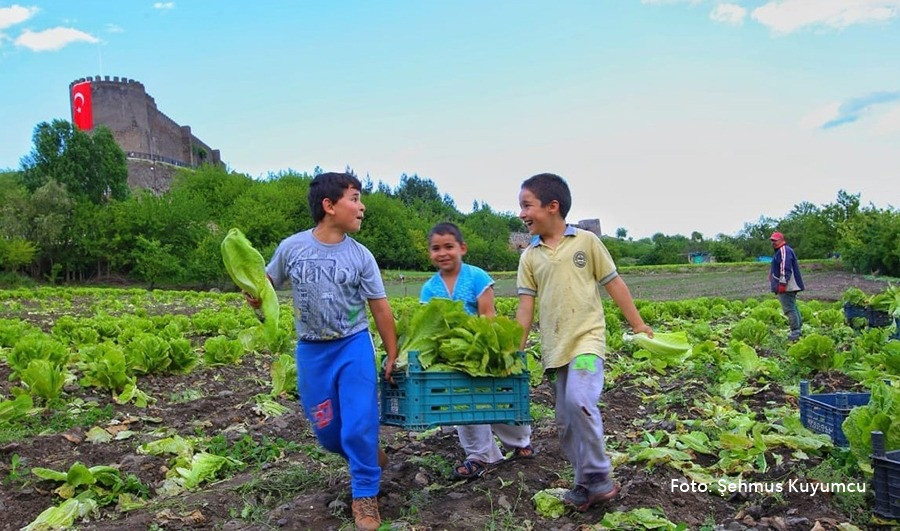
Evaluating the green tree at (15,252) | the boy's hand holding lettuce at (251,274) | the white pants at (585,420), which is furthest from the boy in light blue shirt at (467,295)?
the green tree at (15,252)

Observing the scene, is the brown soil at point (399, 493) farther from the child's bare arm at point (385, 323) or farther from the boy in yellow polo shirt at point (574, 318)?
the child's bare arm at point (385, 323)

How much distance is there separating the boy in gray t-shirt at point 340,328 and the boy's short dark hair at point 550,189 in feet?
3.47

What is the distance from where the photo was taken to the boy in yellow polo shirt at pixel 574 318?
3986mm

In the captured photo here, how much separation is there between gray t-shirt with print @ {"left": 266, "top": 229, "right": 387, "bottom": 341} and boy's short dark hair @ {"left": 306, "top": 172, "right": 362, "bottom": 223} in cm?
17

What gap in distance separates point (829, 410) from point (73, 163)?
197ft

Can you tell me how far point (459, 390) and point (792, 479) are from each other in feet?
7.40

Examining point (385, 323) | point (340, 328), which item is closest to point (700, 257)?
point (385, 323)

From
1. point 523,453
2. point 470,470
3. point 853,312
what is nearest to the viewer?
point 470,470

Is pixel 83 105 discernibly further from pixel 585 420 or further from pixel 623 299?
pixel 585 420

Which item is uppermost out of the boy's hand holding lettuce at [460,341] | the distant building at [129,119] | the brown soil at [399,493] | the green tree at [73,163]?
the distant building at [129,119]

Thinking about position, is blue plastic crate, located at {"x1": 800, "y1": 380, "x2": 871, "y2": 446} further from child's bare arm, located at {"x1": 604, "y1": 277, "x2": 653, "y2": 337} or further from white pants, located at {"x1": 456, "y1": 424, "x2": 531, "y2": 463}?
white pants, located at {"x1": 456, "y1": 424, "x2": 531, "y2": 463}

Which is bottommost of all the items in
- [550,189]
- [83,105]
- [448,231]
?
[448,231]

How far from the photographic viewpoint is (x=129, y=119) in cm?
7925

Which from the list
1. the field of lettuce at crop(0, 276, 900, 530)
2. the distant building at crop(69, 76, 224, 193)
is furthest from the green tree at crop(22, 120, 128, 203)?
the field of lettuce at crop(0, 276, 900, 530)
